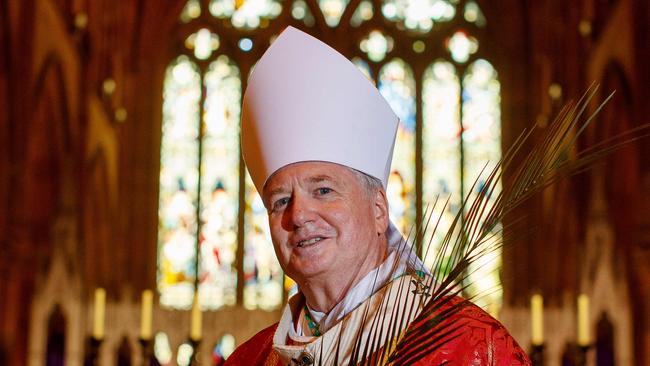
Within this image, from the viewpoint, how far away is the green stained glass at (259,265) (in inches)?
438

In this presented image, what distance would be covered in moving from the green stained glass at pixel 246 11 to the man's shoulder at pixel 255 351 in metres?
9.97

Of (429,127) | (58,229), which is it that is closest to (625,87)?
(429,127)

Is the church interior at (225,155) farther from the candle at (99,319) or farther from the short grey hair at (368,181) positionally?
the short grey hair at (368,181)

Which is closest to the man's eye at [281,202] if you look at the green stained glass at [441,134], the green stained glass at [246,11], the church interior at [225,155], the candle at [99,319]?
the candle at [99,319]

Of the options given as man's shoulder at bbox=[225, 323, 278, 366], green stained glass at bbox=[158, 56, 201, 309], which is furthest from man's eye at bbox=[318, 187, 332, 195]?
green stained glass at bbox=[158, 56, 201, 309]

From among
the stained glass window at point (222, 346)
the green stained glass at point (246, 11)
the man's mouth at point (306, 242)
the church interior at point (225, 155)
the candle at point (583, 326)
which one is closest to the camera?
the man's mouth at point (306, 242)

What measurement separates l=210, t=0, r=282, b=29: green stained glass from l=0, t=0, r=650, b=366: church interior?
2 centimetres

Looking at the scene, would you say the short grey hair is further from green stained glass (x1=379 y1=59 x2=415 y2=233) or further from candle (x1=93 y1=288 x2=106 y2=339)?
green stained glass (x1=379 y1=59 x2=415 y2=233)

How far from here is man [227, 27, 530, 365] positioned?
70.9 inches

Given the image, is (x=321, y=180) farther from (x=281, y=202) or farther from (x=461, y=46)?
(x=461, y=46)

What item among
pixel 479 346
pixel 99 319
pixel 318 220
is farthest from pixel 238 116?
pixel 479 346

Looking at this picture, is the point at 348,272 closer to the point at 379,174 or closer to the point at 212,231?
the point at 379,174

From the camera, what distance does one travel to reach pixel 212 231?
1138 cm

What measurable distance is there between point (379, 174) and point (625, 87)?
7.93 meters
